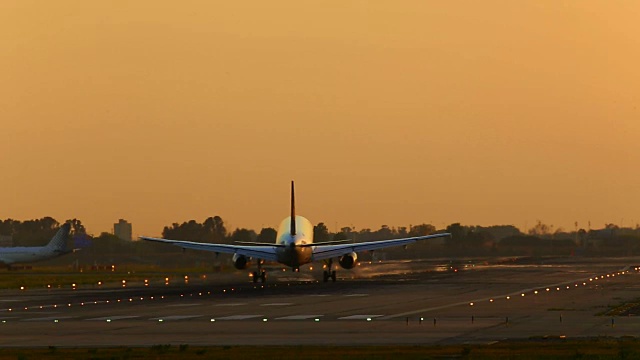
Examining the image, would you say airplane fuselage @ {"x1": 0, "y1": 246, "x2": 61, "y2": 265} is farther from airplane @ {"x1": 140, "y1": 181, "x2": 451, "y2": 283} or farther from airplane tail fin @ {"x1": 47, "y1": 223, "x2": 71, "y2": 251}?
airplane @ {"x1": 140, "y1": 181, "x2": 451, "y2": 283}

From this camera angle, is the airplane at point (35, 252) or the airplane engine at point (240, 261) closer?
the airplane engine at point (240, 261)

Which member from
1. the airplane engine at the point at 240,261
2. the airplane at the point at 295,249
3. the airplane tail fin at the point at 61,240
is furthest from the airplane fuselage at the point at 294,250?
the airplane tail fin at the point at 61,240

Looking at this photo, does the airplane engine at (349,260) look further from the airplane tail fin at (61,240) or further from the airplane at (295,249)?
the airplane tail fin at (61,240)

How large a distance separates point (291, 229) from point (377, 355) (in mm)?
56390

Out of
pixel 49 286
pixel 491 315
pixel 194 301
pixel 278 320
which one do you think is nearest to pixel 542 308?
pixel 491 315

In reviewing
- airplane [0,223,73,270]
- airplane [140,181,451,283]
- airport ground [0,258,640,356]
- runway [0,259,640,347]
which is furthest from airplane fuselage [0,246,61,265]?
airport ground [0,258,640,356]

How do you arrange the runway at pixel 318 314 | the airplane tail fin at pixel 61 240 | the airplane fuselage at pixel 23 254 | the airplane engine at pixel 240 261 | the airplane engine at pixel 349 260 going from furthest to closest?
1. the airplane tail fin at pixel 61 240
2. the airplane fuselage at pixel 23 254
3. the airplane engine at pixel 349 260
4. the airplane engine at pixel 240 261
5. the runway at pixel 318 314

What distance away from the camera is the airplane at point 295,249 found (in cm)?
8694

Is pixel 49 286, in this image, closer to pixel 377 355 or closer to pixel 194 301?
pixel 194 301

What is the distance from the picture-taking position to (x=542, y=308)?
5197cm

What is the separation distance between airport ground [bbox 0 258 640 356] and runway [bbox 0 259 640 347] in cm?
5

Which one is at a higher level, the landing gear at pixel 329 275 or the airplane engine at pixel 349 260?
the airplane engine at pixel 349 260

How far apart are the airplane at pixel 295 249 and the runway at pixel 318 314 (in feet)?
20.6

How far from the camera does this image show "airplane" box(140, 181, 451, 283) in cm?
8694
